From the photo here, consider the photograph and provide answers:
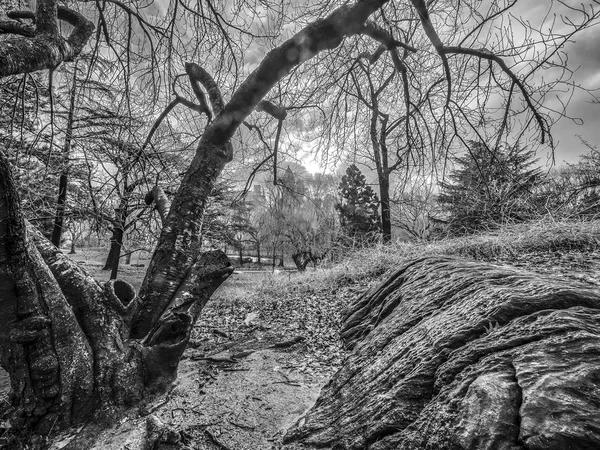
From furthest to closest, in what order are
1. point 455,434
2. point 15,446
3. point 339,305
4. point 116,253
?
1. point 116,253
2. point 339,305
3. point 15,446
4. point 455,434

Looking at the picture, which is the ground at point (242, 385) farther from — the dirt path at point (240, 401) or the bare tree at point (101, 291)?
the bare tree at point (101, 291)

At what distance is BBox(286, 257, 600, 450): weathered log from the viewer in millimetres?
793

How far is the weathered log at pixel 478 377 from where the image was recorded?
79 cm

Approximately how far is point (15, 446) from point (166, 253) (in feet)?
3.82

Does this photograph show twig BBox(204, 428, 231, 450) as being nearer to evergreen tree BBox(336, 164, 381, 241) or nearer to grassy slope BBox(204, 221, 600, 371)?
grassy slope BBox(204, 221, 600, 371)

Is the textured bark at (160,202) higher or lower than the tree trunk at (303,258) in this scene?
higher

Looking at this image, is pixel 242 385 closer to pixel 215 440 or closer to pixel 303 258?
pixel 215 440

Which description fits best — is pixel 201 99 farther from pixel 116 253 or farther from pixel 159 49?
pixel 116 253

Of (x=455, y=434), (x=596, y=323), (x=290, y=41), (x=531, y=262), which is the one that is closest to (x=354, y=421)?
(x=455, y=434)

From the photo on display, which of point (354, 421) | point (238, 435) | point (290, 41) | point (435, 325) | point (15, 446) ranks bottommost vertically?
point (238, 435)

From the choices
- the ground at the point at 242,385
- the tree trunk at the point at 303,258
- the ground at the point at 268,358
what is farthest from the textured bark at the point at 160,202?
the tree trunk at the point at 303,258

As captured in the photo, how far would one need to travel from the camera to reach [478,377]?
1014 millimetres

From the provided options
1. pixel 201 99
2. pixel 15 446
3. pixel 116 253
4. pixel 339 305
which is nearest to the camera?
pixel 15 446

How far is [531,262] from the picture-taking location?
3170mm
